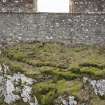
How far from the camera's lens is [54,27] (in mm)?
19516

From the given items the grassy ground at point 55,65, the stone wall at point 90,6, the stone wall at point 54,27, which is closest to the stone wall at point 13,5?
the stone wall at point 54,27

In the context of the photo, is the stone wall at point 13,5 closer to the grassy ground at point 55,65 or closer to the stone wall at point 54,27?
the stone wall at point 54,27

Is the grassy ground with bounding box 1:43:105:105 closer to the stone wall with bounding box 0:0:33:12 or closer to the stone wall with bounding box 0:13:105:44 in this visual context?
the stone wall with bounding box 0:13:105:44

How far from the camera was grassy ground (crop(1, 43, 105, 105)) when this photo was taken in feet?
55.5

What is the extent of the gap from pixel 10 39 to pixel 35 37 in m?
0.86

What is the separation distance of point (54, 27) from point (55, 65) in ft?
6.70

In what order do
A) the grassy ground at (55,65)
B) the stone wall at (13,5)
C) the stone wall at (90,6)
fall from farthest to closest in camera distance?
the stone wall at (13,5)
the stone wall at (90,6)
the grassy ground at (55,65)

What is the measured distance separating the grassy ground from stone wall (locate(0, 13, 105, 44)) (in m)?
0.30

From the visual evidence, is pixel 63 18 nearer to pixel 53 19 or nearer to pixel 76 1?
pixel 53 19

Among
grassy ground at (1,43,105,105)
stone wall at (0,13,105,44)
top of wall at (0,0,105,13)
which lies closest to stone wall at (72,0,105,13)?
top of wall at (0,0,105,13)

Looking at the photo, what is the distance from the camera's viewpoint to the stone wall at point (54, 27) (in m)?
19.4

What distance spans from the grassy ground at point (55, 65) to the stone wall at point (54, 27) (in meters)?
0.30

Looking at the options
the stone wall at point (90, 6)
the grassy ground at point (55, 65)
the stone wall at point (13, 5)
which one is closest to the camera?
the grassy ground at point (55, 65)

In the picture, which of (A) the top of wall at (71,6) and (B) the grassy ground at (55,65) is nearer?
(B) the grassy ground at (55,65)
